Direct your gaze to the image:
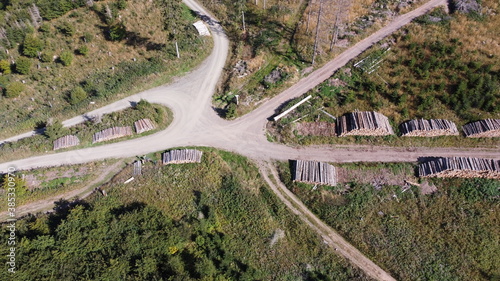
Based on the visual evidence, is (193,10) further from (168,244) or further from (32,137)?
(168,244)

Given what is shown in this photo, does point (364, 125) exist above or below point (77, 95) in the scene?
below

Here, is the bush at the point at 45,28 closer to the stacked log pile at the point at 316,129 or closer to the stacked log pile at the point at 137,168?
the stacked log pile at the point at 137,168

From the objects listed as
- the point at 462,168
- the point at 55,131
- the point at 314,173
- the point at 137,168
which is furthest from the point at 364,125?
the point at 55,131

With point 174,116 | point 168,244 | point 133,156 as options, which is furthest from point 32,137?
point 168,244

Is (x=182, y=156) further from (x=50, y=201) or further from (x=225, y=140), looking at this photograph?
(x=50, y=201)

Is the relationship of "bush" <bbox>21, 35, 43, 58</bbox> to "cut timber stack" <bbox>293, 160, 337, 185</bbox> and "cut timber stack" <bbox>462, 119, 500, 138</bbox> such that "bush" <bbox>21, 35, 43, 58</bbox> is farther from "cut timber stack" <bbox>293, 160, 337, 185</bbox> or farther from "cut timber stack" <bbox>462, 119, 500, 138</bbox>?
"cut timber stack" <bbox>462, 119, 500, 138</bbox>

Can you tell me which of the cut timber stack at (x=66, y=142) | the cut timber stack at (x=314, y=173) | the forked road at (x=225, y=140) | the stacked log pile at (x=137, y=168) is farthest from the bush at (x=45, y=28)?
the cut timber stack at (x=314, y=173)
